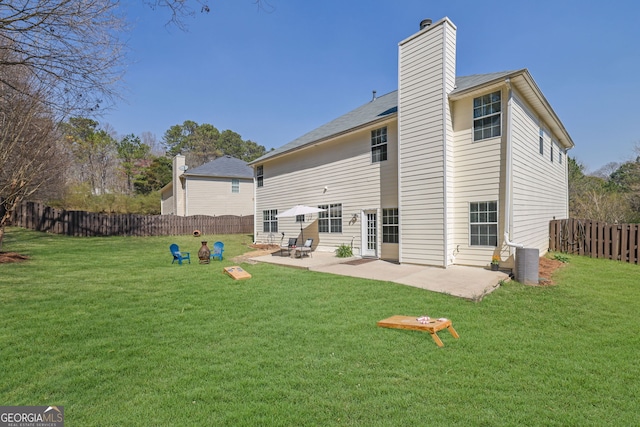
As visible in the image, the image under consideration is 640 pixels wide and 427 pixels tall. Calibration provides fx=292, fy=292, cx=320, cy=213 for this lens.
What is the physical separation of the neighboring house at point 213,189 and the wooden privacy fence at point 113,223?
9.50 ft

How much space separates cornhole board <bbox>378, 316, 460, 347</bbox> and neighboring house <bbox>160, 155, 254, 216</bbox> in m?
21.9

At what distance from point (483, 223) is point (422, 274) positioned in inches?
99.4

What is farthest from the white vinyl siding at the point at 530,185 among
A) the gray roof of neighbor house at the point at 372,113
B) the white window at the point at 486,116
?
the gray roof of neighbor house at the point at 372,113

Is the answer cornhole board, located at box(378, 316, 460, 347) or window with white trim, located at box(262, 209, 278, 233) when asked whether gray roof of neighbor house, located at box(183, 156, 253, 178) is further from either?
cornhole board, located at box(378, 316, 460, 347)

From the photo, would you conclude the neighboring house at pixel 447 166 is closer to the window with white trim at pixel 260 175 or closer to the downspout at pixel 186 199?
the window with white trim at pixel 260 175

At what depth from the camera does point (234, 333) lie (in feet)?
14.2

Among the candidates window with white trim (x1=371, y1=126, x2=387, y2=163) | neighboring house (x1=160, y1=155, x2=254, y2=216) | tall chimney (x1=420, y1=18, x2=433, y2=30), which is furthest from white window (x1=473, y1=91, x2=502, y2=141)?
neighboring house (x1=160, y1=155, x2=254, y2=216)

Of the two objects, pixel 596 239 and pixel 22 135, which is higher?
pixel 22 135

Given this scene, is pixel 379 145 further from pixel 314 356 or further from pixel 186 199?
pixel 186 199

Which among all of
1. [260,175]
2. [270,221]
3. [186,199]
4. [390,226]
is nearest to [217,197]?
[186,199]

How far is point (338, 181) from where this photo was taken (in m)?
13.1

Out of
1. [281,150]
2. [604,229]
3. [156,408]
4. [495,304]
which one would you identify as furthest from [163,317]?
[604,229]

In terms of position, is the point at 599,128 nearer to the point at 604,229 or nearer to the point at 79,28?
the point at 604,229

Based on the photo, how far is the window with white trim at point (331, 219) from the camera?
1305 centimetres
